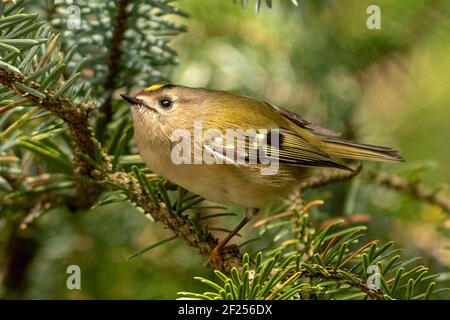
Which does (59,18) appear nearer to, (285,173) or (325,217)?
(285,173)

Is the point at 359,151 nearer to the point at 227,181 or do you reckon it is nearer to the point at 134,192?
the point at 227,181

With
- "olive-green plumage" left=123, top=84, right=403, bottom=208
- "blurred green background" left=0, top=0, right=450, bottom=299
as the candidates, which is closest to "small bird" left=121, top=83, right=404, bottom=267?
"olive-green plumage" left=123, top=84, right=403, bottom=208

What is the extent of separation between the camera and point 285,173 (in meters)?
1.46

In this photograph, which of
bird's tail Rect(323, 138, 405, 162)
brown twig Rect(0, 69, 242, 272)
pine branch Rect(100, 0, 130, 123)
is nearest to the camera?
brown twig Rect(0, 69, 242, 272)

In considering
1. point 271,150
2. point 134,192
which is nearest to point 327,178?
point 271,150

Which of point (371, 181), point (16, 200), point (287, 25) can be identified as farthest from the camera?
point (287, 25)

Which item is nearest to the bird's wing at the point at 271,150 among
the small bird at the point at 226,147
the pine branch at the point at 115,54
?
the small bird at the point at 226,147

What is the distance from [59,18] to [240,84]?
2.23ft

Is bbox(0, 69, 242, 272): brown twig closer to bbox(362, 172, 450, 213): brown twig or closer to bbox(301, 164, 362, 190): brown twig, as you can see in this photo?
bbox(301, 164, 362, 190): brown twig

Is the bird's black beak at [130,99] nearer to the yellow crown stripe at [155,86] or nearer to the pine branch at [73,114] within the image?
the yellow crown stripe at [155,86]

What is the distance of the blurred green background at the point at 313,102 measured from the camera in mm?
1535

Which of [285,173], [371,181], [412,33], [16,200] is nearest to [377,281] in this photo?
[285,173]

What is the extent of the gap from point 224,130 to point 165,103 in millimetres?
148

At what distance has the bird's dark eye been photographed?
1.47 metres
